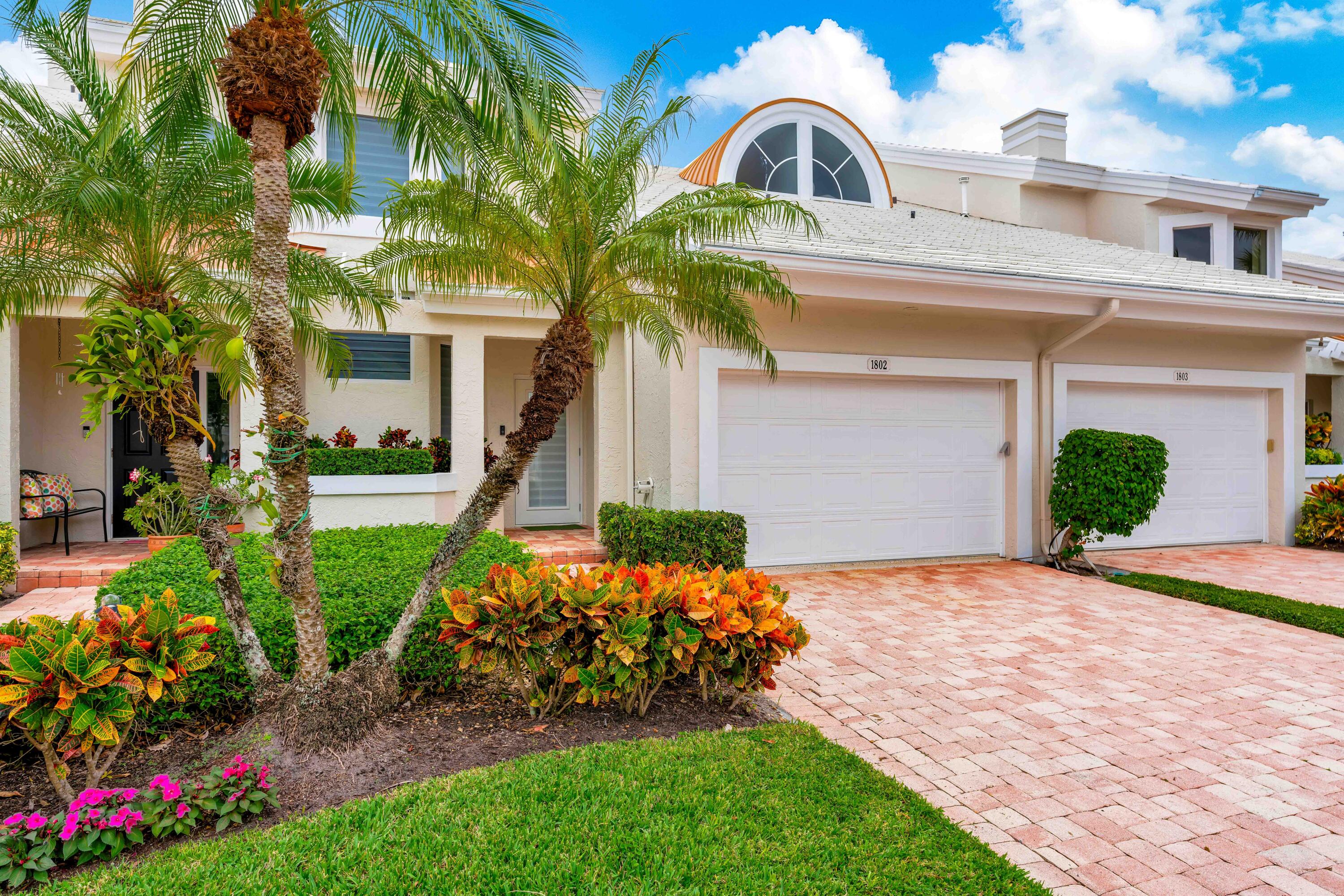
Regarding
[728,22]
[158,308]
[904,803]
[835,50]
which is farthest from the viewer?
[835,50]

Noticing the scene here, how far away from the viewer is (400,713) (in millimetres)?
4027

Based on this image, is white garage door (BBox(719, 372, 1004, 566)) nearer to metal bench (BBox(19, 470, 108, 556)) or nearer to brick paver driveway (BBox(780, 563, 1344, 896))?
brick paver driveway (BBox(780, 563, 1344, 896))

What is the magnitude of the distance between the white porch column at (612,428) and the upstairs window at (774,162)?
10.5 ft

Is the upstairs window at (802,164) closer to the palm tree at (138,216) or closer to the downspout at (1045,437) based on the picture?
Result: the downspout at (1045,437)

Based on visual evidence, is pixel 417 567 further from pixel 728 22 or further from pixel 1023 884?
pixel 728 22

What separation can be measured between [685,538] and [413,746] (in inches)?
146

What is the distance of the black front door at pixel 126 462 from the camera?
995 cm

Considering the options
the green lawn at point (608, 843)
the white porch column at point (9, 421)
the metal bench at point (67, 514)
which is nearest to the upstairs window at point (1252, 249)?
the green lawn at point (608, 843)

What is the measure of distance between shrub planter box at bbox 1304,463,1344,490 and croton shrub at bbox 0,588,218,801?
14445mm

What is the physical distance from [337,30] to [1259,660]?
7607 mm

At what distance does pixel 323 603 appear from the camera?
4.38 m

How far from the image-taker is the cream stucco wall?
31.2 ft

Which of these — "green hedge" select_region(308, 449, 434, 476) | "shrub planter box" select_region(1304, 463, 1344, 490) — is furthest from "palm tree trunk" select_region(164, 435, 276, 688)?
"shrub planter box" select_region(1304, 463, 1344, 490)

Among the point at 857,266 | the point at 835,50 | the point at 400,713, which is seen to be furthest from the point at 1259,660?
the point at 835,50
